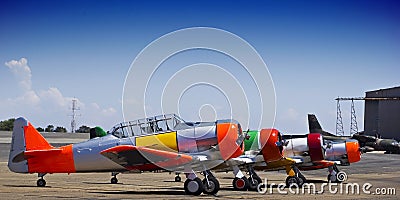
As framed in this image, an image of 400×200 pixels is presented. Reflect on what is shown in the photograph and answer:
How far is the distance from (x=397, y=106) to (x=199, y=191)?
242 ft

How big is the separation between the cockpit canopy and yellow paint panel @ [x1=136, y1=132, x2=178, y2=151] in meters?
0.19

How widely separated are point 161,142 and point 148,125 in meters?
0.81

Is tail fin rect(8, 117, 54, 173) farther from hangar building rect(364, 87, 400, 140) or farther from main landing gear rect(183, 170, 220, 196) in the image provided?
hangar building rect(364, 87, 400, 140)

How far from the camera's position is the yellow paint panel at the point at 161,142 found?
17.4 m

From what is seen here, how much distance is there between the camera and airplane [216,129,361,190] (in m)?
19.0

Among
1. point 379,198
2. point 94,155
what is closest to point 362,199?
point 379,198

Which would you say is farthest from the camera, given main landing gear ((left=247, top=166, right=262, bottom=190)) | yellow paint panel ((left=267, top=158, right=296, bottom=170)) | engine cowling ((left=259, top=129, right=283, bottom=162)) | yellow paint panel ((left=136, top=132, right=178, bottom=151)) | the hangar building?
the hangar building

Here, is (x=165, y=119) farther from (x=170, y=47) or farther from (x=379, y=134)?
(x=379, y=134)

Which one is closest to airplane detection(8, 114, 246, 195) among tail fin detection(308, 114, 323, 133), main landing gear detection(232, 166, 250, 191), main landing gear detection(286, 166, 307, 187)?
main landing gear detection(232, 166, 250, 191)

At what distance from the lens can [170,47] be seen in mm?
16266

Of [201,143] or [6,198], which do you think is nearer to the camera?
[6,198]

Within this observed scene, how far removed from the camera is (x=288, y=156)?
2219cm

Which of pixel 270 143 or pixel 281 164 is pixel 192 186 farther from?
pixel 281 164

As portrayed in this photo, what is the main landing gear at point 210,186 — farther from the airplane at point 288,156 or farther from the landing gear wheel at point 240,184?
the landing gear wheel at point 240,184
